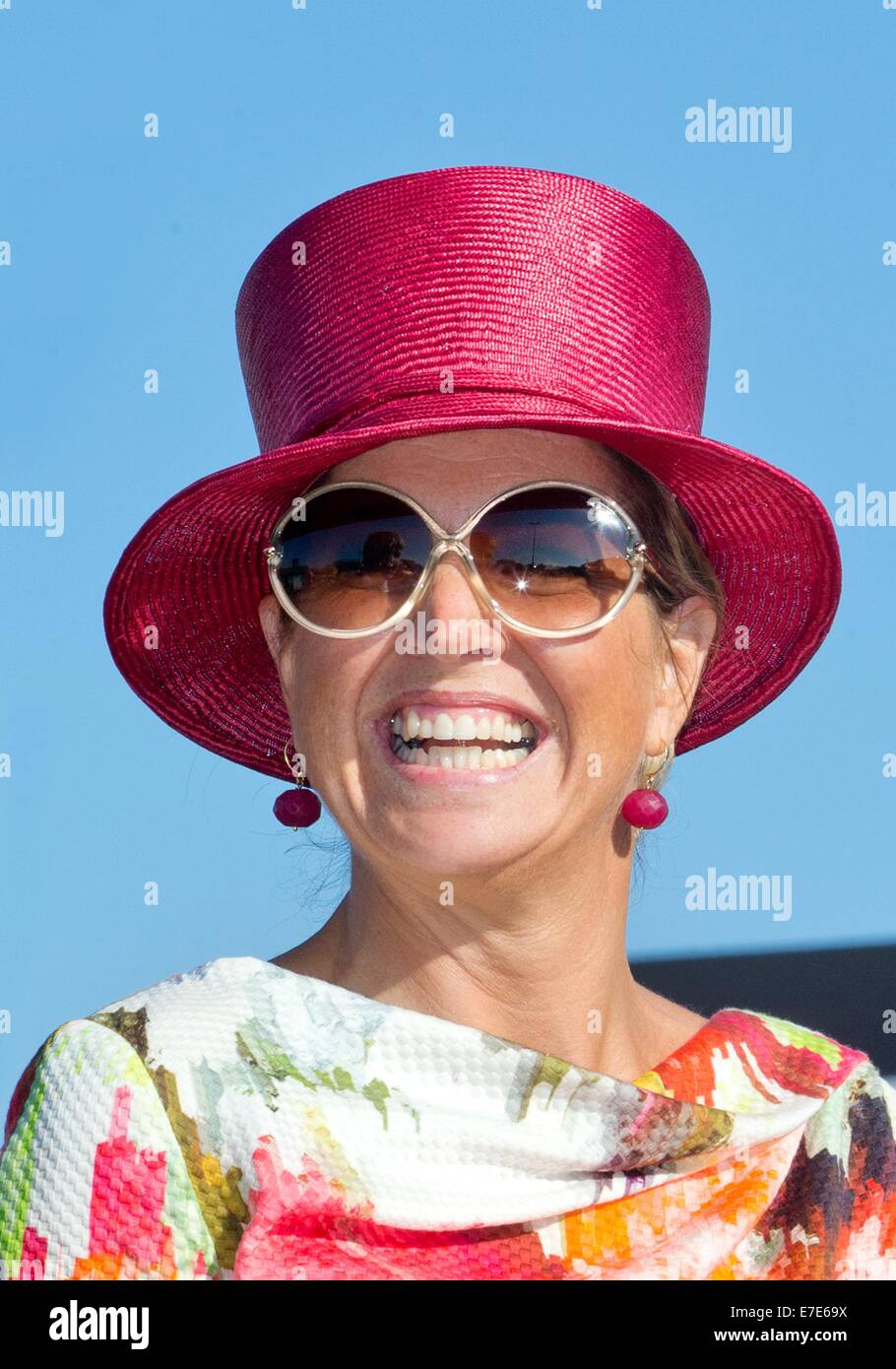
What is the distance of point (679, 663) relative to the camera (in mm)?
2945

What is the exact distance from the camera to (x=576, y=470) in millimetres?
2729

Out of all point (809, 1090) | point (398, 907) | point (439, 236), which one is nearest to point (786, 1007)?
point (809, 1090)

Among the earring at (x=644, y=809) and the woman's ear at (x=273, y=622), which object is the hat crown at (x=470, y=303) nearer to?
the woman's ear at (x=273, y=622)

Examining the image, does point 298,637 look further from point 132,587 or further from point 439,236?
point 439,236

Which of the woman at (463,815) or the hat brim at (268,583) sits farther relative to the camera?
the hat brim at (268,583)

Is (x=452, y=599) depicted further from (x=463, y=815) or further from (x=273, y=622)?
(x=273, y=622)

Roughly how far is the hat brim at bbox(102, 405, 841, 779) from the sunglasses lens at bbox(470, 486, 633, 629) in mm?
124

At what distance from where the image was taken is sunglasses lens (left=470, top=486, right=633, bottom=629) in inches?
102

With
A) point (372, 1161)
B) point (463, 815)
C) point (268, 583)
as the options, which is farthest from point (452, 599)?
point (372, 1161)

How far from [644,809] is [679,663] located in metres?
0.26

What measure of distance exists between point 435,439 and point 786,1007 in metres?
3.82

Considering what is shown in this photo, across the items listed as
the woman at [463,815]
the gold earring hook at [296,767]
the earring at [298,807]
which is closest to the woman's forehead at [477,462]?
the woman at [463,815]

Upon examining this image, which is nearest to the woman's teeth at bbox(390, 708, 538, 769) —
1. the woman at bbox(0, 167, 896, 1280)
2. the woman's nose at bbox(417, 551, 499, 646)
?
the woman at bbox(0, 167, 896, 1280)

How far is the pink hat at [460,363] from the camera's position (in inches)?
104
